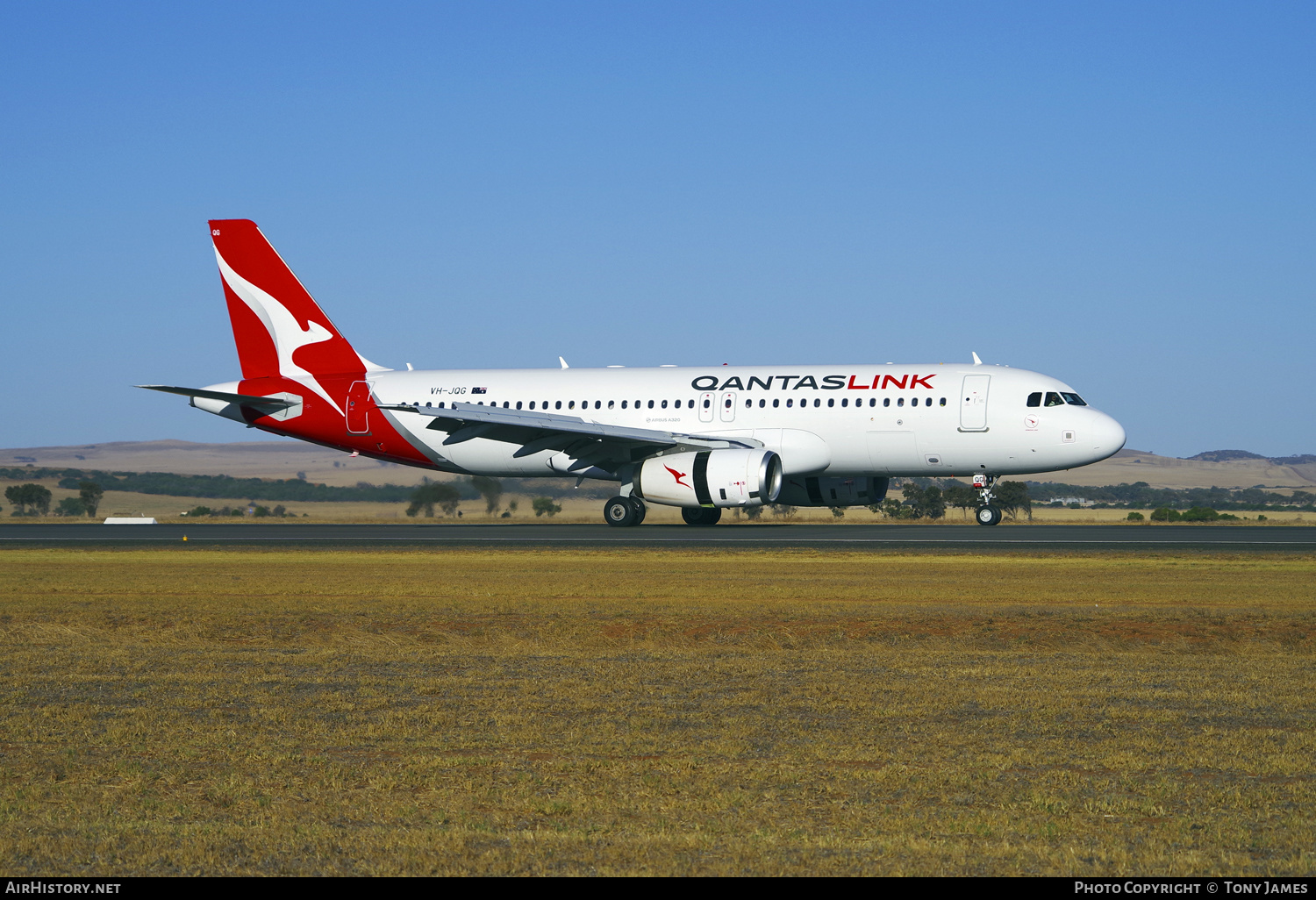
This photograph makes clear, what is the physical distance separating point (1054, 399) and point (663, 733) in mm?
25907

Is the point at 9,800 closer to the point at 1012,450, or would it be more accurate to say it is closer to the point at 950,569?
the point at 950,569

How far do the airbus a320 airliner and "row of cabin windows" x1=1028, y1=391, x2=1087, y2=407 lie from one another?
0.05 metres

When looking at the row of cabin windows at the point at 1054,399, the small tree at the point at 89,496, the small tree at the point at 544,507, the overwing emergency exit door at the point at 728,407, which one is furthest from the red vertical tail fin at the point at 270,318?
the small tree at the point at 89,496

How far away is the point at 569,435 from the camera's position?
109 feet

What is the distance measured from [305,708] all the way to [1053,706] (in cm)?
526

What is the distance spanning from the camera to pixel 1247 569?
2041 cm

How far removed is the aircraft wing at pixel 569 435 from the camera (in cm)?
3275

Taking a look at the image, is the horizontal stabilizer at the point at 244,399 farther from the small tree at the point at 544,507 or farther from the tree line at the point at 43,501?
the tree line at the point at 43,501

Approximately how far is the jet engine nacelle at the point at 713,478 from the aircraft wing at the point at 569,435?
65 centimetres

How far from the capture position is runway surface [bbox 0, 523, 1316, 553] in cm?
2619

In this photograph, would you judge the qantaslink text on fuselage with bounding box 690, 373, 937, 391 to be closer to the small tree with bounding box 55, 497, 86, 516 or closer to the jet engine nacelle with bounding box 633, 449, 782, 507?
the jet engine nacelle with bounding box 633, 449, 782, 507

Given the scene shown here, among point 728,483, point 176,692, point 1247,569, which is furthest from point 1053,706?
point 728,483

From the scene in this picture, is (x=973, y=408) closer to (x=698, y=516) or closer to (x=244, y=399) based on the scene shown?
(x=698, y=516)

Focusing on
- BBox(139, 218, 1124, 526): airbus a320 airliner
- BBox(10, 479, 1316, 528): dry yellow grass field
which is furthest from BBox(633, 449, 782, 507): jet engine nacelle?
BBox(10, 479, 1316, 528): dry yellow grass field
